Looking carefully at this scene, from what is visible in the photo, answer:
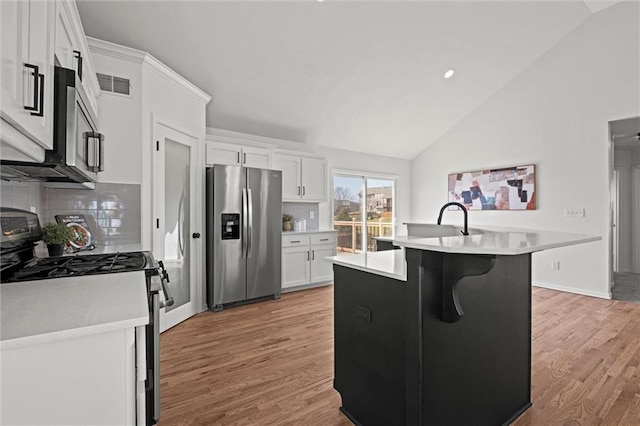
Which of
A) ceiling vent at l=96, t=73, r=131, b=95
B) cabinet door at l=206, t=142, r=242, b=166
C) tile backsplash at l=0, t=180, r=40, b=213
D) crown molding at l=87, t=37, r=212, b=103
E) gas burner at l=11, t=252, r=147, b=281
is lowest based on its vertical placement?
gas burner at l=11, t=252, r=147, b=281

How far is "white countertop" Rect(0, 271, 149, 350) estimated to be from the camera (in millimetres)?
830

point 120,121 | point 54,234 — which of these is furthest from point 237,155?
point 54,234

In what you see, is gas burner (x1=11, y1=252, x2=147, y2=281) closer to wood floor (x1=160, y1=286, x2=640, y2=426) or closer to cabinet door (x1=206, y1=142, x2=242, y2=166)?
wood floor (x1=160, y1=286, x2=640, y2=426)

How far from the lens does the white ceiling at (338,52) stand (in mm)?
3086

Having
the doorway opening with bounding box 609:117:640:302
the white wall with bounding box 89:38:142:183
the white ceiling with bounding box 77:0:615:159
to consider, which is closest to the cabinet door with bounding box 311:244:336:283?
the white ceiling with bounding box 77:0:615:159

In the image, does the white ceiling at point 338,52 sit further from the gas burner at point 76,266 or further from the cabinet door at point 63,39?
the gas burner at point 76,266

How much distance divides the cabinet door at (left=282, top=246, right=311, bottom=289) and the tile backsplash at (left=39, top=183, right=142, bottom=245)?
2.11 metres

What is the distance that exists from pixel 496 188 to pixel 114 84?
5.67m

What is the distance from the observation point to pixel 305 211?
5.57 m

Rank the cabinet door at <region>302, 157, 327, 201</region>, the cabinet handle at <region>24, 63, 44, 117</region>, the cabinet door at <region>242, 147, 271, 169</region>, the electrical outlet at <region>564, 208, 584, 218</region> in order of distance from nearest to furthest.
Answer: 1. the cabinet handle at <region>24, 63, 44, 117</region>
2. the cabinet door at <region>242, 147, 271, 169</region>
3. the electrical outlet at <region>564, 208, 584, 218</region>
4. the cabinet door at <region>302, 157, 327, 201</region>

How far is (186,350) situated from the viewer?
9.05ft

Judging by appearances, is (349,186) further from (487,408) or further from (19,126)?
(19,126)

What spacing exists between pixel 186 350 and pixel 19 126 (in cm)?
233

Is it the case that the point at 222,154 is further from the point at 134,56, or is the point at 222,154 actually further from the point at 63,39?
the point at 63,39
